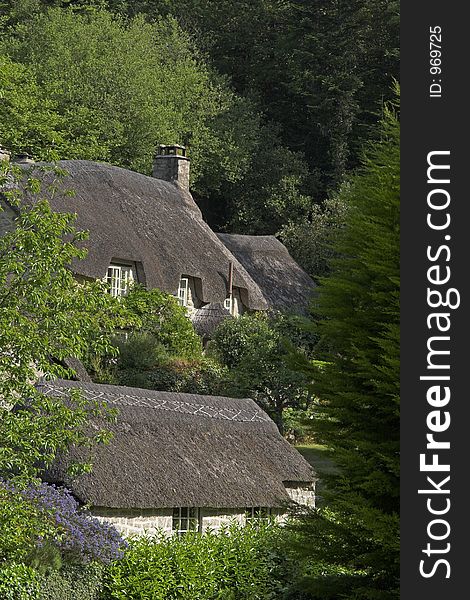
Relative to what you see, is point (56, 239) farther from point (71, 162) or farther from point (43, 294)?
point (71, 162)

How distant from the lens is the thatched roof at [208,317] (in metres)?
36.8

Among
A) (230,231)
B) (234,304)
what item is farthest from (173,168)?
(230,231)

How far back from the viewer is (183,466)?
21109mm

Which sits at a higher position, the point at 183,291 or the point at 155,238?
the point at 155,238

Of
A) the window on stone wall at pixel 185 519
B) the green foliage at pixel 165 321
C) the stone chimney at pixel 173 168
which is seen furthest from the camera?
the stone chimney at pixel 173 168

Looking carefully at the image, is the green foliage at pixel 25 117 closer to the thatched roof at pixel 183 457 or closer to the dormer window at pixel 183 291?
the dormer window at pixel 183 291

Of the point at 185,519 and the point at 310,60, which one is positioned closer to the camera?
the point at 185,519

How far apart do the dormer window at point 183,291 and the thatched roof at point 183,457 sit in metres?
12.4

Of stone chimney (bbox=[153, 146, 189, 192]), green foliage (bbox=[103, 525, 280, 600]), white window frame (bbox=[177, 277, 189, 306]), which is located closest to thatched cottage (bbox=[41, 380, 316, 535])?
green foliage (bbox=[103, 525, 280, 600])

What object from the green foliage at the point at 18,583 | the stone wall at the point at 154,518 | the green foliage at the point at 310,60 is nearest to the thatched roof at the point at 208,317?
the stone wall at the point at 154,518

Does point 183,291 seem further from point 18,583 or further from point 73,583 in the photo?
point 18,583

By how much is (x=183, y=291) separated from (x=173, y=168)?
7138 mm

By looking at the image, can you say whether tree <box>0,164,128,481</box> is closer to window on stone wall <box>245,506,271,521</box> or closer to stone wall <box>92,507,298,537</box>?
stone wall <box>92,507,298,537</box>

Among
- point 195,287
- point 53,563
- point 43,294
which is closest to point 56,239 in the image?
point 43,294
